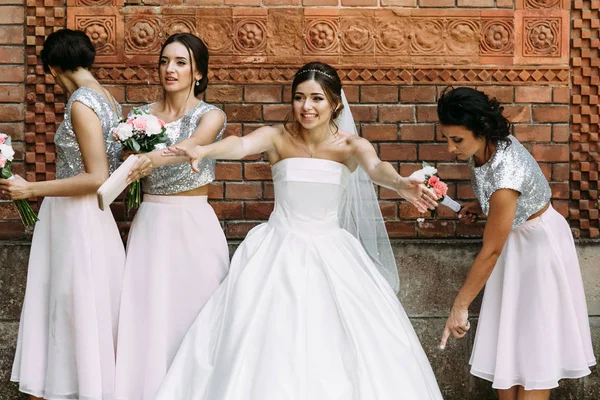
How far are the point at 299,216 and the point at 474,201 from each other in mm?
1323

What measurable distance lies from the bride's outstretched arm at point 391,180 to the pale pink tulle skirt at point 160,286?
0.93 meters

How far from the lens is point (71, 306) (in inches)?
175

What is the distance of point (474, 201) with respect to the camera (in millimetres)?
5152

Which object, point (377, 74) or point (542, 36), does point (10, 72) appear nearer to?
point (377, 74)

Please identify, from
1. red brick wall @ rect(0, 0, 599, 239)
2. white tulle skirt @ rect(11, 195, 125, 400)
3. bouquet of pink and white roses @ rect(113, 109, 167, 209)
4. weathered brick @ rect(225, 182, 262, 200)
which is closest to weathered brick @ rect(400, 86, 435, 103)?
red brick wall @ rect(0, 0, 599, 239)

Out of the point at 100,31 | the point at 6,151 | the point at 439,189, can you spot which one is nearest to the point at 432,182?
the point at 439,189

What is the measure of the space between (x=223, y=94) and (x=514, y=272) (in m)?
2.10

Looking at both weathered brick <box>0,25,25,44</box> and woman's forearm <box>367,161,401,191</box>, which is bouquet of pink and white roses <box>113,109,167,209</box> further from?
weathered brick <box>0,25,25,44</box>

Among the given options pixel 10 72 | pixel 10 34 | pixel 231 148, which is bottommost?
pixel 231 148

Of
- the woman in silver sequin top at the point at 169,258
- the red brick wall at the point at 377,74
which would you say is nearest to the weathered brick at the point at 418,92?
the red brick wall at the point at 377,74

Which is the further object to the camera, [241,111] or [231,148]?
[241,111]

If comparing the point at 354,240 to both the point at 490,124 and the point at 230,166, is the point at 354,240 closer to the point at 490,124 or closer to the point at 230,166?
the point at 490,124

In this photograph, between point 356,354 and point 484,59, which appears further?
point 484,59

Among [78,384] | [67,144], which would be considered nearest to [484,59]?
[67,144]
